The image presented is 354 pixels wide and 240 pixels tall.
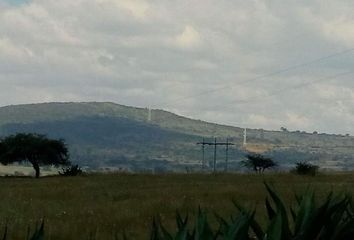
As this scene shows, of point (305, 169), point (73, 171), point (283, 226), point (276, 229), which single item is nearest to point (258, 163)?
point (73, 171)

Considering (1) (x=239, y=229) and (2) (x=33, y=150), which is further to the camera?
(2) (x=33, y=150)

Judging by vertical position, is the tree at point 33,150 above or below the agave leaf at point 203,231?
above

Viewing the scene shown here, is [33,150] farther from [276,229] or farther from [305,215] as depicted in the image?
[276,229]

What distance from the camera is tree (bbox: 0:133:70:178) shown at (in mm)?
83750

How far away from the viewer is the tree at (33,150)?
83750 millimetres

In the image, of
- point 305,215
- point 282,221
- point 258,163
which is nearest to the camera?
point 282,221

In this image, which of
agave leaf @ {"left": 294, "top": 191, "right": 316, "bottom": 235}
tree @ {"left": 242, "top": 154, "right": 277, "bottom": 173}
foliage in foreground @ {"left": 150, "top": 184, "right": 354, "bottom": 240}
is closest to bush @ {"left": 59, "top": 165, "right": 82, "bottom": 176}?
tree @ {"left": 242, "top": 154, "right": 277, "bottom": 173}

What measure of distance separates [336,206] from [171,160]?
191421 mm

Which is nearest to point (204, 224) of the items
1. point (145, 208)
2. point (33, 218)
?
point (33, 218)

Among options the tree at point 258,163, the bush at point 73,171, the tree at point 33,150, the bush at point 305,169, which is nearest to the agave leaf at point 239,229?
the bush at point 305,169

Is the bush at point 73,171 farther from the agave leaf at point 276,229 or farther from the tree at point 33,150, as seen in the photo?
the agave leaf at point 276,229

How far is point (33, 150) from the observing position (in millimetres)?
83438

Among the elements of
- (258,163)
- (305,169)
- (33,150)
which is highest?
(258,163)

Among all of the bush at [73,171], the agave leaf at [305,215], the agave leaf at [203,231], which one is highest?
the agave leaf at [305,215]
